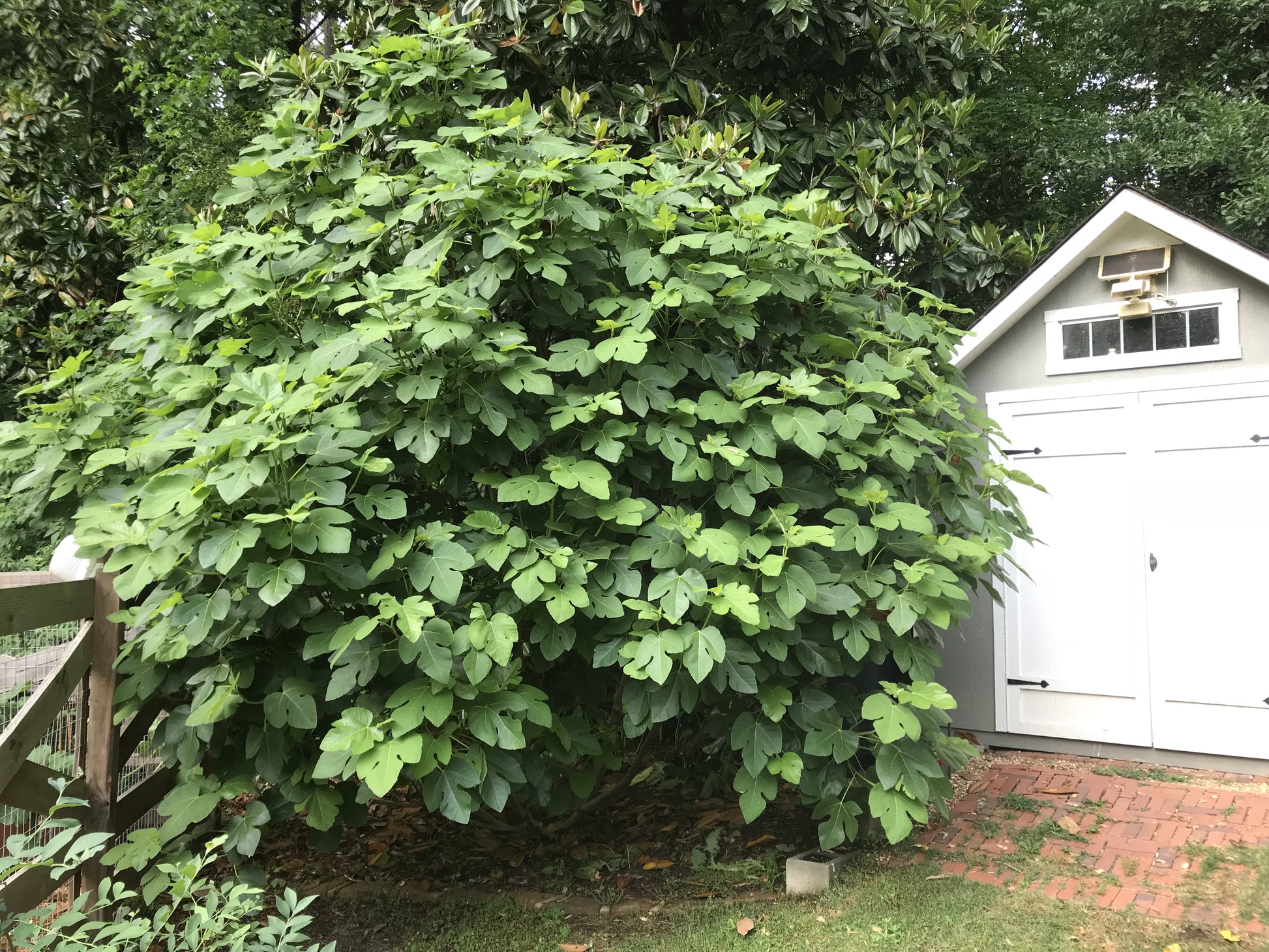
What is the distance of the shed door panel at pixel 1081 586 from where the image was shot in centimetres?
621

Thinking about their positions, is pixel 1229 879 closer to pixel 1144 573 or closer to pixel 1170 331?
pixel 1144 573

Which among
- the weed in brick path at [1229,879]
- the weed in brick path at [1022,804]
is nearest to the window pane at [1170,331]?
the weed in brick path at [1022,804]

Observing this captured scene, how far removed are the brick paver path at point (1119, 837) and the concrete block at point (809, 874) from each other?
1.97ft

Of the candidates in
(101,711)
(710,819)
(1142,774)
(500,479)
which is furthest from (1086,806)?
(101,711)

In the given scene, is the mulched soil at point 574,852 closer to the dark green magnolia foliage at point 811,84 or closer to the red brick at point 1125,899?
the red brick at point 1125,899

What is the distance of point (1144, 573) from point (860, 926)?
11.9 feet

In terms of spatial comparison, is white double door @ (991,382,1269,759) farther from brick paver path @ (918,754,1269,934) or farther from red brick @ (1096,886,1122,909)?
red brick @ (1096,886,1122,909)

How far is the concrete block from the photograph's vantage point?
13.7ft

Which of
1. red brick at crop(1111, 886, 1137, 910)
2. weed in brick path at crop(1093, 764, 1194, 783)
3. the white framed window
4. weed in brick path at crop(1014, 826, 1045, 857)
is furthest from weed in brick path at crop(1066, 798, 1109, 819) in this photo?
the white framed window

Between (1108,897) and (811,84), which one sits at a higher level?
(811,84)

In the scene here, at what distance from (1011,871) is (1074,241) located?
4.23m

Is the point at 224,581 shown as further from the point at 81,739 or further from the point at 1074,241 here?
the point at 1074,241

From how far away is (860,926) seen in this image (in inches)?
149

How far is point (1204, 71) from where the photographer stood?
45.8 ft
